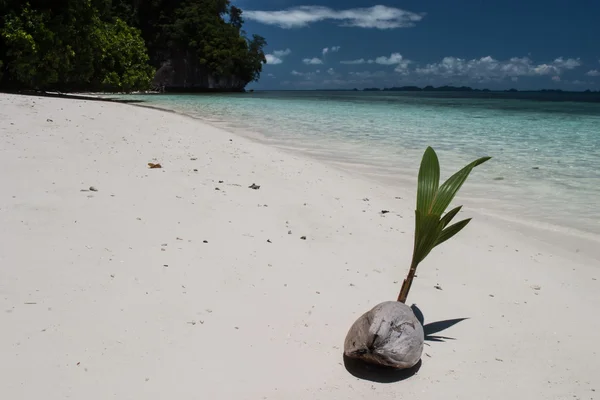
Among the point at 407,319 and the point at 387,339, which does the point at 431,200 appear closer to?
the point at 407,319

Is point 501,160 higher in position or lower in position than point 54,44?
lower

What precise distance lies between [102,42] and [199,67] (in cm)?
4159

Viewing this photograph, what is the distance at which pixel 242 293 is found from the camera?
7.87 ft

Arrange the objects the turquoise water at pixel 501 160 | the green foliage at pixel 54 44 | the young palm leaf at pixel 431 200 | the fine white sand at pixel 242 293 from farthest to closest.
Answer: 1. the green foliage at pixel 54 44
2. the turquoise water at pixel 501 160
3. the young palm leaf at pixel 431 200
4. the fine white sand at pixel 242 293

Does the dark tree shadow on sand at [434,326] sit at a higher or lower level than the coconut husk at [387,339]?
lower

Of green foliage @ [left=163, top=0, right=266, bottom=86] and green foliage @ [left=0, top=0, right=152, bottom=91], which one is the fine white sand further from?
green foliage @ [left=163, top=0, right=266, bottom=86]

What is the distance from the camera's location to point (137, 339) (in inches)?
75.5

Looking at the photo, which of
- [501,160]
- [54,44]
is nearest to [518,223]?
[501,160]

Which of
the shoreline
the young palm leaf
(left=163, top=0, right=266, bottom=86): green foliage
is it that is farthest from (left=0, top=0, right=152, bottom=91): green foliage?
(left=163, top=0, right=266, bottom=86): green foliage

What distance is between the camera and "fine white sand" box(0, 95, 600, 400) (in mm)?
1806

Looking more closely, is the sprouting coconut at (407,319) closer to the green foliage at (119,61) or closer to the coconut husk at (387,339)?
the coconut husk at (387,339)

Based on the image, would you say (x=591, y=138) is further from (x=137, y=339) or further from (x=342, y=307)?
(x=137, y=339)

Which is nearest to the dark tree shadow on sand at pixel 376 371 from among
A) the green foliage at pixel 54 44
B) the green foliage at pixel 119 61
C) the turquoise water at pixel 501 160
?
the turquoise water at pixel 501 160

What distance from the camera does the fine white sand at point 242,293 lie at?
1806mm
